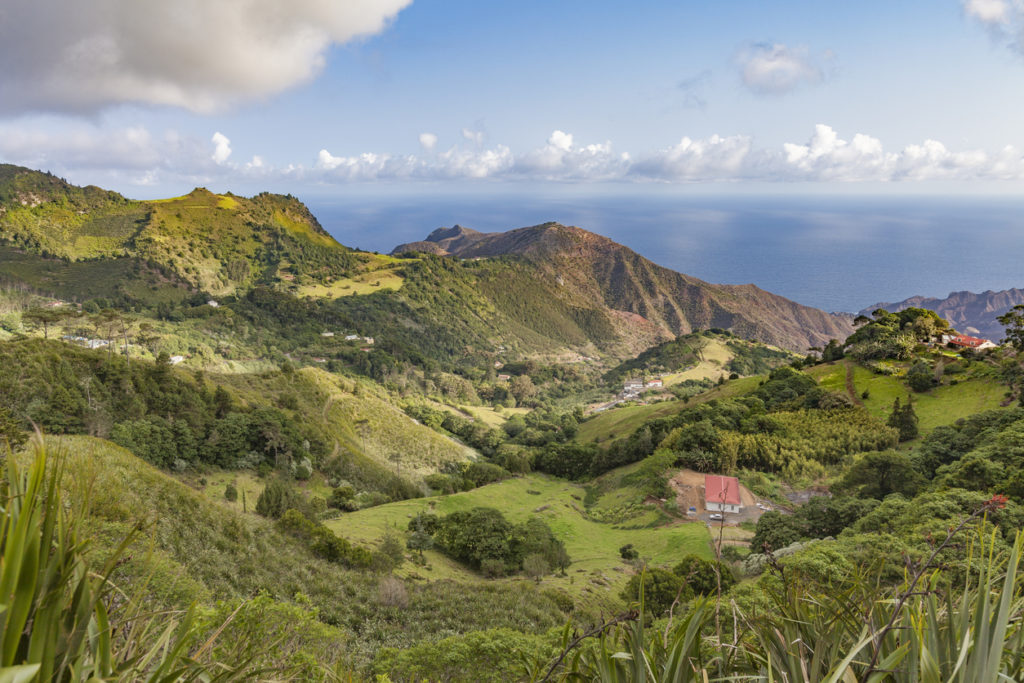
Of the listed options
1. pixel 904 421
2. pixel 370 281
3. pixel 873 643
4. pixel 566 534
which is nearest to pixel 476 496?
pixel 566 534

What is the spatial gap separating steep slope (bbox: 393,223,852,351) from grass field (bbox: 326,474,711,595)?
420ft

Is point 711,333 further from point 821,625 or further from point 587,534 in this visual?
point 821,625

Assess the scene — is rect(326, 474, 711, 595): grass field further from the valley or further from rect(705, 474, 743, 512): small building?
rect(705, 474, 743, 512): small building

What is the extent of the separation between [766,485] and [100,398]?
42.0 meters

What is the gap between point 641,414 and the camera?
56750mm

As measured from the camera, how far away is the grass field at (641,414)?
5097 cm

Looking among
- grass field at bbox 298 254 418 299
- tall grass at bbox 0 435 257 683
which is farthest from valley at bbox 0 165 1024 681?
grass field at bbox 298 254 418 299

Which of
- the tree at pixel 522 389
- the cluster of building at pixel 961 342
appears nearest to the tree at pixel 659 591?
the cluster of building at pixel 961 342

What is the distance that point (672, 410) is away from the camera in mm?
51969

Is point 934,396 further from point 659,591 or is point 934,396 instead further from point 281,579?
point 281,579

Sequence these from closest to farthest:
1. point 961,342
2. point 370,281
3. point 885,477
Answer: point 885,477 < point 961,342 < point 370,281

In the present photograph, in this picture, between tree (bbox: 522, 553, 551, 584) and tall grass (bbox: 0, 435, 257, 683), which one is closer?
tall grass (bbox: 0, 435, 257, 683)

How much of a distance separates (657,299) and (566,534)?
511 ft

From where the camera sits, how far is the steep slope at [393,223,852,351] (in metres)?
162
